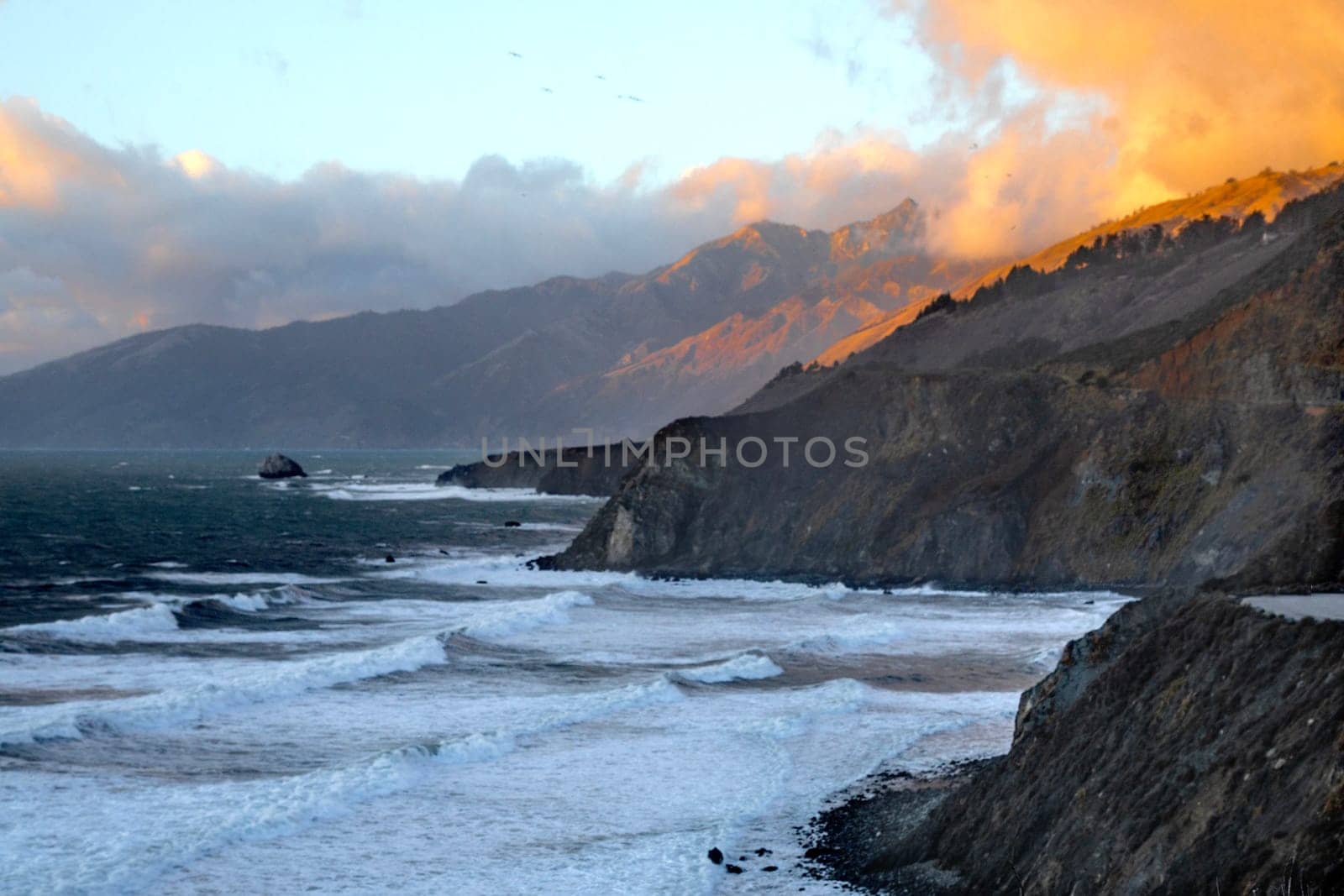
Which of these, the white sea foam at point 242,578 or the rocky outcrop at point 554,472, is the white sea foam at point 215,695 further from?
the rocky outcrop at point 554,472

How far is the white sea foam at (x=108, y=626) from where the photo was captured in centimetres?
4256

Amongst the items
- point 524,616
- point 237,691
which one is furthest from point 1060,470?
point 237,691

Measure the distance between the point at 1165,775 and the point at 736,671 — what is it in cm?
2252

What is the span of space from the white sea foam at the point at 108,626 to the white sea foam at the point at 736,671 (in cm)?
1973

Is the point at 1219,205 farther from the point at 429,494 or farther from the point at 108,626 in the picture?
the point at 108,626

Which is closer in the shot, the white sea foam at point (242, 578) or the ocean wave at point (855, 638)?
the ocean wave at point (855, 638)

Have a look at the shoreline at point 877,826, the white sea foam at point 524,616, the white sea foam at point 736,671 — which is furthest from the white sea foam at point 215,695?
the shoreline at point 877,826

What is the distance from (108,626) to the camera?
146 feet

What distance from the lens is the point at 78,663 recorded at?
37312 millimetres

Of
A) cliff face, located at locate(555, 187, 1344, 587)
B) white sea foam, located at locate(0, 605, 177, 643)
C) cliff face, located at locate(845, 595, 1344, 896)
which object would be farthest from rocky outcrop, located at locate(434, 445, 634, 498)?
cliff face, located at locate(845, 595, 1344, 896)

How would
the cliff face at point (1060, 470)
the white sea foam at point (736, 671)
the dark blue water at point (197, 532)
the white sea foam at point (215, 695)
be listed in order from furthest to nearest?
the dark blue water at point (197, 532), the cliff face at point (1060, 470), the white sea foam at point (736, 671), the white sea foam at point (215, 695)

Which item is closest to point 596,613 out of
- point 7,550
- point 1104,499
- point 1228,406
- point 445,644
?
point 445,644

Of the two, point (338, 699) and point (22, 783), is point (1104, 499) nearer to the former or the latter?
point (338, 699)

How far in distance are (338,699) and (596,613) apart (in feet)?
64.2
